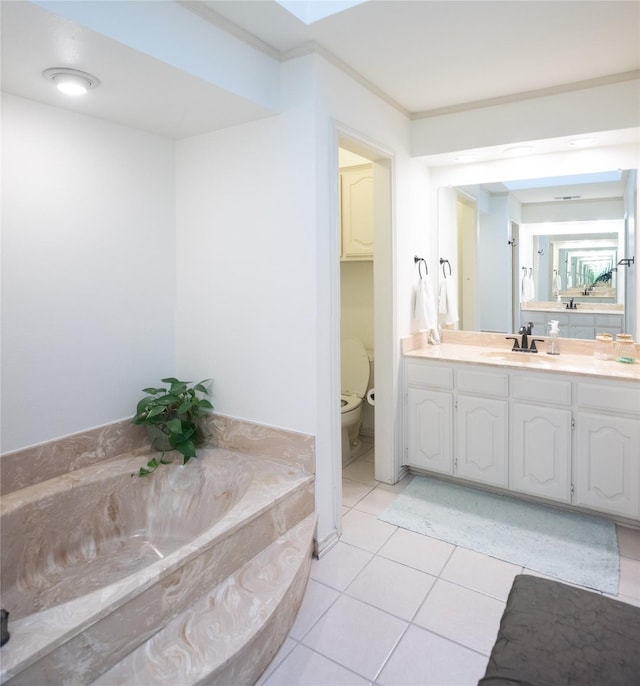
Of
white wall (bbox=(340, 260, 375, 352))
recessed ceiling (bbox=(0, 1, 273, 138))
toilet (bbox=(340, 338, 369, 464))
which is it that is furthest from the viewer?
white wall (bbox=(340, 260, 375, 352))

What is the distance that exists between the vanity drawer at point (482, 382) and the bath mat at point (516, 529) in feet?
2.20

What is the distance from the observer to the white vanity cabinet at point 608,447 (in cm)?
248

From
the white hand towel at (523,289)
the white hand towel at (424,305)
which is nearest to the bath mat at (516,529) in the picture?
the white hand towel at (424,305)

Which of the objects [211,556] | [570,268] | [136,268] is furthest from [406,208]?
[211,556]

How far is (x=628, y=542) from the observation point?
2.48 m

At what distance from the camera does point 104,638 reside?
1423mm

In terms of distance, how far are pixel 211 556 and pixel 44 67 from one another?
1.91m

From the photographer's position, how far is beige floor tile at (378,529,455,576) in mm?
2348

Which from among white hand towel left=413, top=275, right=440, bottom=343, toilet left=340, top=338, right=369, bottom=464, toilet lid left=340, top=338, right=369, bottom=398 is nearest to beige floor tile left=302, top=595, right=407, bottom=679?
toilet left=340, top=338, right=369, bottom=464

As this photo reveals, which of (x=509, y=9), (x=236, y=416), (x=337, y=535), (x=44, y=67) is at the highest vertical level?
(x=509, y=9)

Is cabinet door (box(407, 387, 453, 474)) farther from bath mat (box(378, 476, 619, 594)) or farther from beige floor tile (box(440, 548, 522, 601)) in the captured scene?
beige floor tile (box(440, 548, 522, 601))

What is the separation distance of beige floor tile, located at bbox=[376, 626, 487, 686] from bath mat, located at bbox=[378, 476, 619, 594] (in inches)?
27.1

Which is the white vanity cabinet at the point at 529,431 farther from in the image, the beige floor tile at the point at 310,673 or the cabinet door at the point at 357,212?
the beige floor tile at the point at 310,673

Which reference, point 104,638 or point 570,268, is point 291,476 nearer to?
point 104,638
